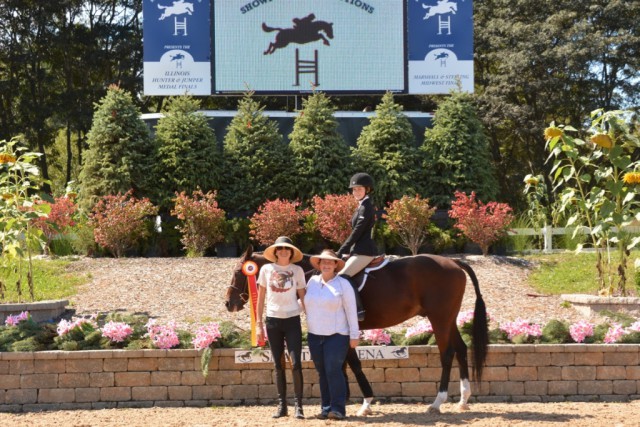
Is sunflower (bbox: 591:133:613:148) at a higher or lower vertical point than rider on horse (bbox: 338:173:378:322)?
higher

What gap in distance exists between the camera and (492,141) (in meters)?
33.4

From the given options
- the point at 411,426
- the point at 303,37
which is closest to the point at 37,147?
the point at 303,37

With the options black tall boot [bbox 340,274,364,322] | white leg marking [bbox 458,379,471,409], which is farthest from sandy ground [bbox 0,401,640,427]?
black tall boot [bbox 340,274,364,322]

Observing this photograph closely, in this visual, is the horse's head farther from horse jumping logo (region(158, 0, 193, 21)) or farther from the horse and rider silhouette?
horse jumping logo (region(158, 0, 193, 21))

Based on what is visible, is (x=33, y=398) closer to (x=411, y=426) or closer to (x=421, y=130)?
(x=411, y=426)

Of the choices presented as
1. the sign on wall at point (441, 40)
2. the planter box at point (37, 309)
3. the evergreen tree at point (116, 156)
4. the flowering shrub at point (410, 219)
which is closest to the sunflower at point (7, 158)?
the planter box at point (37, 309)

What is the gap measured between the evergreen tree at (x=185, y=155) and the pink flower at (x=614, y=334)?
11171 mm

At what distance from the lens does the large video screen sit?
2303 cm

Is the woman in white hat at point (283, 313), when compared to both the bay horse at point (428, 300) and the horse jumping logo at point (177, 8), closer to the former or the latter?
the bay horse at point (428, 300)

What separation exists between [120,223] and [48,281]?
7.45ft

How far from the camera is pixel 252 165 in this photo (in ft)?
62.7

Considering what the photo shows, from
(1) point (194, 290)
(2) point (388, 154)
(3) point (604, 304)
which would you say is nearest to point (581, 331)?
(3) point (604, 304)

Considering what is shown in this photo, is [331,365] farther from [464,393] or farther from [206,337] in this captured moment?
[206,337]

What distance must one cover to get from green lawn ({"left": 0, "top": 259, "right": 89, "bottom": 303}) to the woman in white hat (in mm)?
6258
